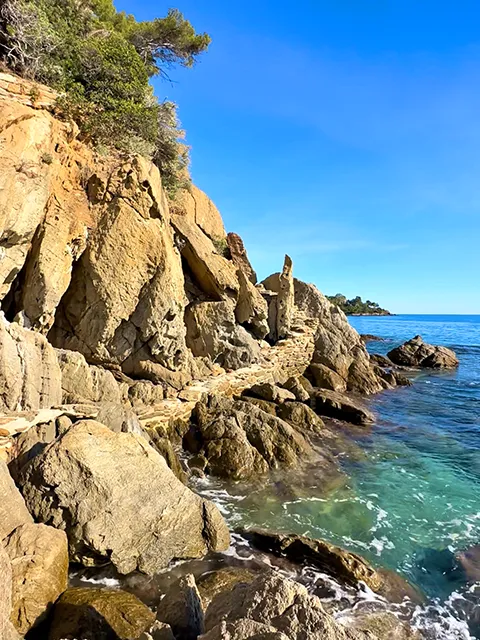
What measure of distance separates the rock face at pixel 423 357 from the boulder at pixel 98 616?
32.3 m

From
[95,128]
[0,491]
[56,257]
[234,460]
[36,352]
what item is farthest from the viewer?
[95,128]

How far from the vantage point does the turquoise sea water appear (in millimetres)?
6883

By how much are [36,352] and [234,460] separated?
607cm

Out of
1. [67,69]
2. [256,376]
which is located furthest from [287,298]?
[67,69]

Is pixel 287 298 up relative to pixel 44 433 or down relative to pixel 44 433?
up

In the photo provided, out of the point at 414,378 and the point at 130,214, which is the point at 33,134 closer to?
the point at 130,214

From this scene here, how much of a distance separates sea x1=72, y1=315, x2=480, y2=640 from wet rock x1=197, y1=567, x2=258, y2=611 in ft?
1.13

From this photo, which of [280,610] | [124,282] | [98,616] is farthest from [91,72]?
[280,610]

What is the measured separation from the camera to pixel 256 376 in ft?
56.1

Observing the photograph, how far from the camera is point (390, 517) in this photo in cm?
930

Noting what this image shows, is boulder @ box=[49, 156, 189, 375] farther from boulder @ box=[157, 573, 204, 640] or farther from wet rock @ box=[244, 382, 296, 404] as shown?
boulder @ box=[157, 573, 204, 640]

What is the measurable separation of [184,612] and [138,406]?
7726mm

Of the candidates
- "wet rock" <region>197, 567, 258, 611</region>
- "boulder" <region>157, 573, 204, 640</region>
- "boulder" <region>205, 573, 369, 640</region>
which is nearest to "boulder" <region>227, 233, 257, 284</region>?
"wet rock" <region>197, 567, 258, 611</region>

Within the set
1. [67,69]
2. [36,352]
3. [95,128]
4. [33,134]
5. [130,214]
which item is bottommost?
[36,352]
